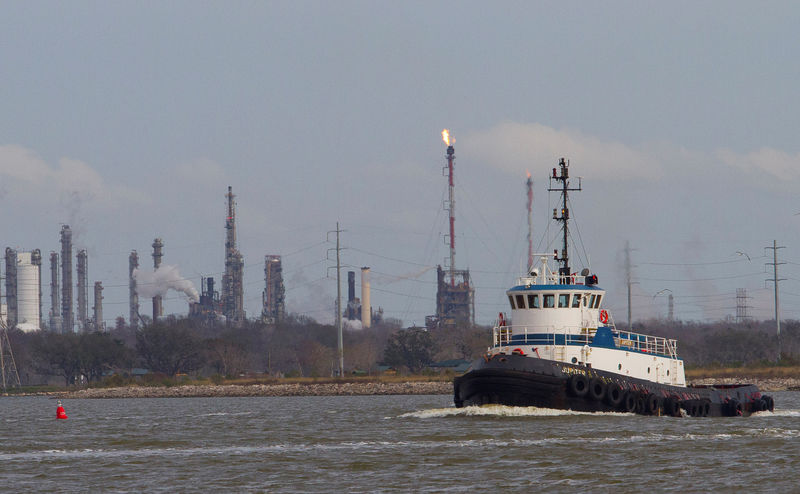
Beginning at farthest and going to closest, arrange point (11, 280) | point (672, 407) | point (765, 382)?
point (11, 280), point (765, 382), point (672, 407)

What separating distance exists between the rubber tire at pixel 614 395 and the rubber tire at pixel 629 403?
166 mm

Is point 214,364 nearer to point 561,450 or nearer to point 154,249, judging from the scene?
point 154,249

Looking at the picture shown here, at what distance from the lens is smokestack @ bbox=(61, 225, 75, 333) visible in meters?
184

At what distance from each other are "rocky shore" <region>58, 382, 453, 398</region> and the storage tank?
7471 cm

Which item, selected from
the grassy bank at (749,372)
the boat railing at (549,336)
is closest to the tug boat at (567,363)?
the boat railing at (549,336)

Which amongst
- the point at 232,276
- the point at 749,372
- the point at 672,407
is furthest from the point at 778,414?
the point at 232,276

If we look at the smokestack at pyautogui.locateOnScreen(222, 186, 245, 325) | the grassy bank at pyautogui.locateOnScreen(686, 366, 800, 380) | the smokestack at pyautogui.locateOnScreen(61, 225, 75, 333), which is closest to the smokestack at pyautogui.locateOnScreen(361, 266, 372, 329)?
the smokestack at pyautogui.locateOnScreen(222, 186, 245, 325)

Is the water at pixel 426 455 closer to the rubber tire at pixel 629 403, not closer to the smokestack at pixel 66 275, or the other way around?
the rubber tire at pixel 629 403

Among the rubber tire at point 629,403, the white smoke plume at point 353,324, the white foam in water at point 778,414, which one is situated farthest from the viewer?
the white smoke plume at point 353,324

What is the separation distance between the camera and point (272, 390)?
9656cm

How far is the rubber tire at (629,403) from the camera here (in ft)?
141

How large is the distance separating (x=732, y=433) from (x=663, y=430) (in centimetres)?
241

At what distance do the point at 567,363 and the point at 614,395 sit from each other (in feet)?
7.86

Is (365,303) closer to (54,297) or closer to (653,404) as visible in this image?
(54,297)
